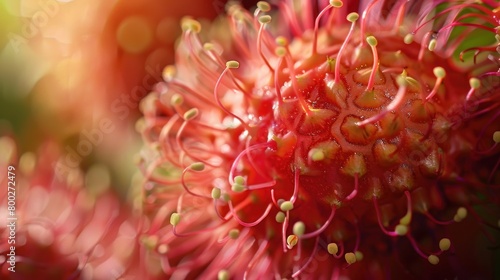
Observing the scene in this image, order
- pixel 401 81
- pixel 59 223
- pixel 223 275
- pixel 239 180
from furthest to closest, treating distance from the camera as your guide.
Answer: pixel 59 223 → pixel 223 275 → pixel 239 180 → pixel 401 81

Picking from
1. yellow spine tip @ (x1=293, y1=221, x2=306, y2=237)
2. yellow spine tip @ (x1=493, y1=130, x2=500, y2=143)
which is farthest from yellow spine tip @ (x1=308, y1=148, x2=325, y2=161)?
yellow spine tip @ (x1=493, y1=130, x2=500, y2=143)

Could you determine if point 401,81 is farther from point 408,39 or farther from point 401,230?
point 401,230

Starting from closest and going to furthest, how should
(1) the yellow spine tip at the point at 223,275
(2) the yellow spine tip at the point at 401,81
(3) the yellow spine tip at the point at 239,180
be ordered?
(2) the yellow spine tip at the point at 401,81, (3) the yellow spine tip at the point at 239,180, (1) the yellow spine tip at the point at 223,275

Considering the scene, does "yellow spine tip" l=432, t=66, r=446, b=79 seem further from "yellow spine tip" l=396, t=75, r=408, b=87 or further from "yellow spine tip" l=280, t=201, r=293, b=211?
"yellow spine tip" l=280, t=201, r=293, b=211

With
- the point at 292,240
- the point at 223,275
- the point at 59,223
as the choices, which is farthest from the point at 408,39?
the point at 59,223

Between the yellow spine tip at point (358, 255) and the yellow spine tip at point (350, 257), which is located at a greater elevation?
the yellow spine tip at point (350, 257)

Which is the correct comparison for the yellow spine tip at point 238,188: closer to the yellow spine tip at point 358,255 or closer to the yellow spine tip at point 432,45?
the yellow spine tip at point 358,255

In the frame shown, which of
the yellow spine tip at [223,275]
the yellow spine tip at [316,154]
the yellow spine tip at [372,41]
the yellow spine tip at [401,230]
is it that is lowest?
the yellow spine tip at [223,275]

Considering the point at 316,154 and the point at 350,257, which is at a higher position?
the point at 316,154

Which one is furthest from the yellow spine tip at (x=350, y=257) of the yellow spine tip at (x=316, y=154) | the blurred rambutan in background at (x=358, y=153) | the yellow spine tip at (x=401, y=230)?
the yellow spine tip at (x=316, y=154)

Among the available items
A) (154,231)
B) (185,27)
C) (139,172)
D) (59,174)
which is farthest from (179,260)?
(185,27)
